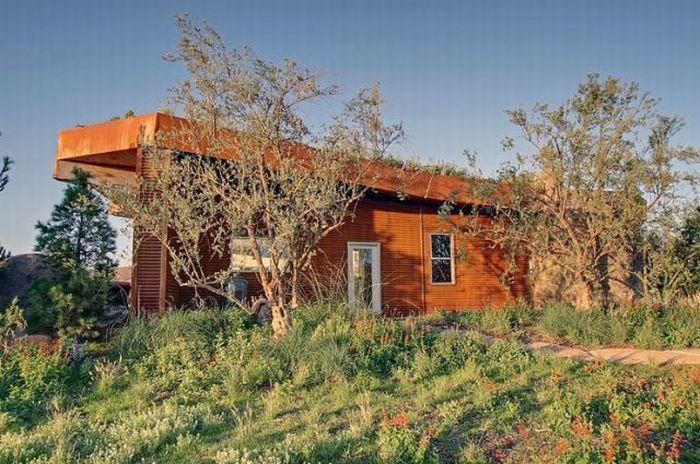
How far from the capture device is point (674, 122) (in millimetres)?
10797

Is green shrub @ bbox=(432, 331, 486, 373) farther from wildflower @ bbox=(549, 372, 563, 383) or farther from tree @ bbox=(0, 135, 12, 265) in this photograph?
tree @ bbox=(0, 135, 12, 265)

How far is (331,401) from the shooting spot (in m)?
5.62

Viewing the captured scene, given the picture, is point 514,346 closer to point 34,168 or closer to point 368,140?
point 368,140

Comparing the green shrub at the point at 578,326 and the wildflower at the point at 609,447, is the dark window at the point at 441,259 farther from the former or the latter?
the wildflower at the point at 609,447

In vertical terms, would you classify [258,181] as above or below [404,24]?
below

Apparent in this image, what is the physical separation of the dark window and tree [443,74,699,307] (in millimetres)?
2503

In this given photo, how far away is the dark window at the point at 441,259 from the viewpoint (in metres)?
14.3

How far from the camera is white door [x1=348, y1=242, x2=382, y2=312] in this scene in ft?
43.1

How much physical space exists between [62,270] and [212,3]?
16.4ft

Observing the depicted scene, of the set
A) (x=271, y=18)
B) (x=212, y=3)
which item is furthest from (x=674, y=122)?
(x=212, y=3)

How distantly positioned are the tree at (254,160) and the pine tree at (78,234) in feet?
2.90

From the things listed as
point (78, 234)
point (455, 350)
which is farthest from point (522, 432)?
point (78, 234)

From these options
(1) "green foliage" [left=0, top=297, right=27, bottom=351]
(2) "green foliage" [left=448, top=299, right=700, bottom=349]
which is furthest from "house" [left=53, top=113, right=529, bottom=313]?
(1) "green foliage" [left=0, top=297, right=27, bottom=351]

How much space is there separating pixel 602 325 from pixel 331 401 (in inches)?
249
